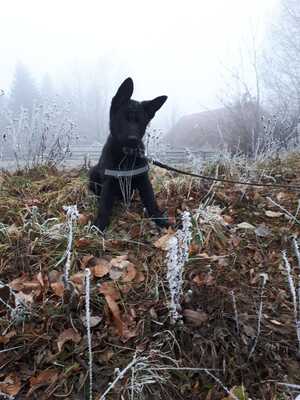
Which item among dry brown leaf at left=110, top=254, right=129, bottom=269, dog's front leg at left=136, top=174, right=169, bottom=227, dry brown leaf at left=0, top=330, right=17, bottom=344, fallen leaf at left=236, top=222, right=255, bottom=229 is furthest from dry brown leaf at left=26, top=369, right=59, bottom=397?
fallen leaf at left=236, top=222, right=255, bottom=229

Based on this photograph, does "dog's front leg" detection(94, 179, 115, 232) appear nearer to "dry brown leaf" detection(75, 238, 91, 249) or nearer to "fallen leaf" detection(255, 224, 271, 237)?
"dry brown leaf" detection(75, 238, 91, 249)

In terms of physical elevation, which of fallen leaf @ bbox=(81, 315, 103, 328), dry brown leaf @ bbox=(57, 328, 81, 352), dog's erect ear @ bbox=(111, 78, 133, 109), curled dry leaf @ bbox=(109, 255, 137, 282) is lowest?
dry brown leaf @ bbox=(57, 328, 81, 352)

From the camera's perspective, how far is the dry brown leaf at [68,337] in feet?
4.94

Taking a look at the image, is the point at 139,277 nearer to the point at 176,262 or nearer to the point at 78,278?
the point at 78,278

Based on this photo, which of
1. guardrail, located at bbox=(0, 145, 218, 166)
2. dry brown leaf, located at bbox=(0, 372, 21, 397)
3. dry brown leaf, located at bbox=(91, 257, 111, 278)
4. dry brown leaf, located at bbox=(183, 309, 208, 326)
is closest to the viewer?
dry brown leaf, located at bbox=(0, 372, 21, 397)

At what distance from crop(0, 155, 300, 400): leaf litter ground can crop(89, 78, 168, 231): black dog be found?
0.15 metres

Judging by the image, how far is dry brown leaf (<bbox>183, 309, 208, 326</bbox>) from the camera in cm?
161

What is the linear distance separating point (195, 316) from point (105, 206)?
3.30 feet

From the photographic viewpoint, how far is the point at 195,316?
5.33ft

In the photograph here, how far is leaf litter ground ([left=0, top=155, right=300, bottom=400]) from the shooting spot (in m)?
1.42

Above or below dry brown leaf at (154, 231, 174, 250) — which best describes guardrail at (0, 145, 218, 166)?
above

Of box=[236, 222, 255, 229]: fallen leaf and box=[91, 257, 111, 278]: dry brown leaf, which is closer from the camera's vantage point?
box=[91, 257, 111, 278]: dry brown leaf

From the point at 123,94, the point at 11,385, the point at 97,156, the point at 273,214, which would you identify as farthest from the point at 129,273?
the point at 97,156

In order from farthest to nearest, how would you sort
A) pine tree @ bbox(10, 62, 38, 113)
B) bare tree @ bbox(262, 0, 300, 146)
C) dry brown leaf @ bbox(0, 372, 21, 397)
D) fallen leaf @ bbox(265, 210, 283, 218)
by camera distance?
1. pine tree @ bbox(10, 62, 38, 113)
2. bare tree @ bbox(262, 0, 300, 146)
3. fallen leaf @ bbox(265, 210, 283, 218)
4. dry brown leaf @ bbox(0, 372, 21, 397)
